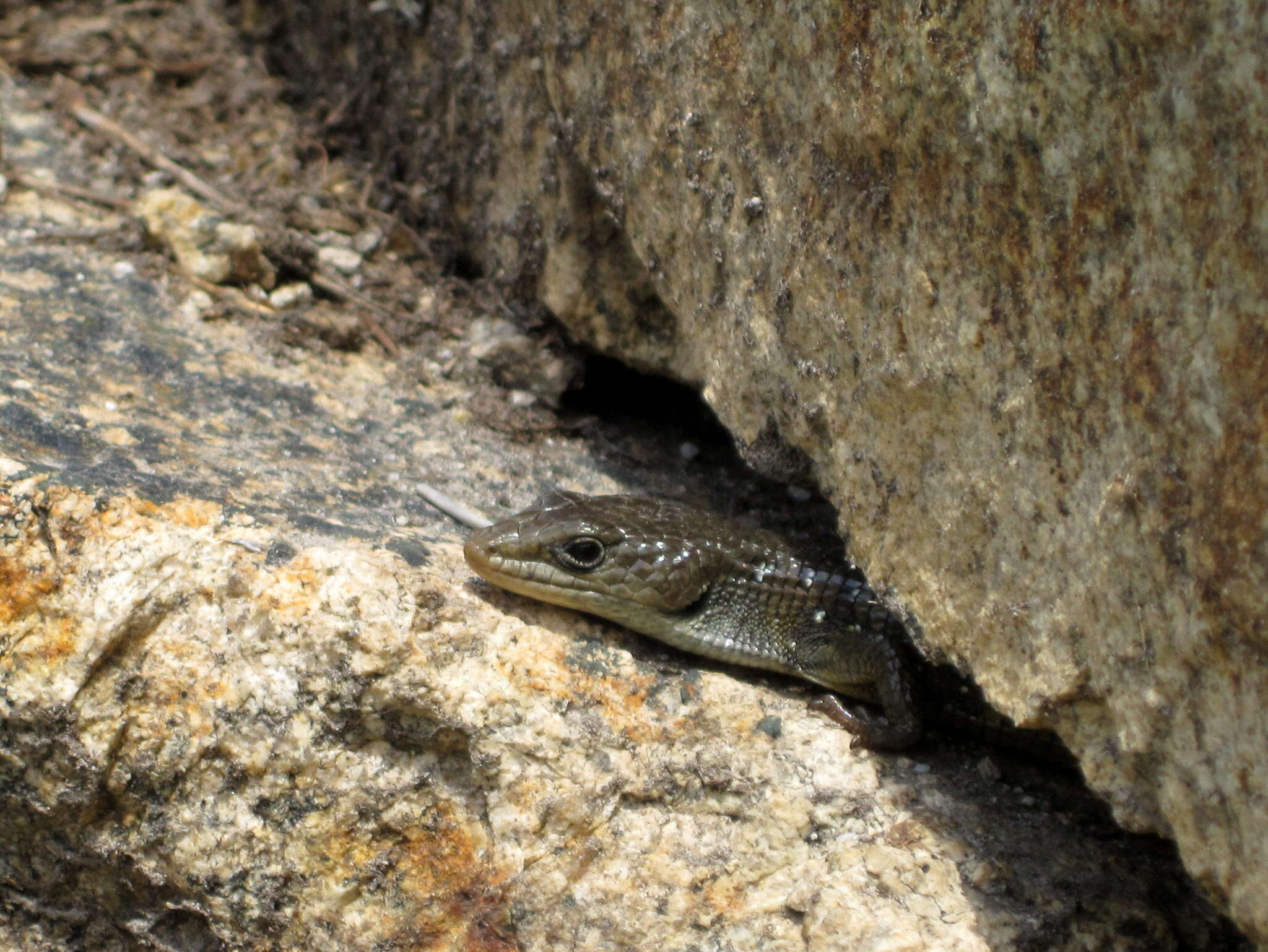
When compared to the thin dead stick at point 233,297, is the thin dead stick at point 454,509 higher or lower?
lower

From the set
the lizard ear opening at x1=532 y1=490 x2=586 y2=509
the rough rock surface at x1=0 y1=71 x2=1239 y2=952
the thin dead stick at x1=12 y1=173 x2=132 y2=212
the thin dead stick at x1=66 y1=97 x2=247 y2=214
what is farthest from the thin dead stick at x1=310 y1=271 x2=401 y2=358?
the rough rock surface at x1=0 y1=71 x2=1239 y2=952

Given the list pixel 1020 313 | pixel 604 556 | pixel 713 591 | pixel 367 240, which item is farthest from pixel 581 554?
pixel 367 240

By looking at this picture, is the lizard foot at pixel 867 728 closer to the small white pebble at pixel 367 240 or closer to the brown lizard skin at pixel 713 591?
the brown lizard skin at pixel 713 591

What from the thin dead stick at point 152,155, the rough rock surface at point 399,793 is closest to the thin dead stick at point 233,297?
the thin dead stick at point 152,155

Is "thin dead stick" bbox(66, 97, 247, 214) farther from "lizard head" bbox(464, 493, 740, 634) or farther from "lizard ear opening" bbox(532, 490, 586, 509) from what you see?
"lizard head" bbox(464, 493, 740, 634)

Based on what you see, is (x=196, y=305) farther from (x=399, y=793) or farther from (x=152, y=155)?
(x=399, y=793)

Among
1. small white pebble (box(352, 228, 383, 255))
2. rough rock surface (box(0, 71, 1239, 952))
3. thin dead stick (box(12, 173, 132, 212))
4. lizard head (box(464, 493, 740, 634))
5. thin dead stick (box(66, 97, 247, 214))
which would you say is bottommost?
rough rock surface (box(0, 71, 1239, 952))

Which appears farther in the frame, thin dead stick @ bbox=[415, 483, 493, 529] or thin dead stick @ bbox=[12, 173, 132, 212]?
thin dead stick @ bbox=[12, 173, 132, 212]
